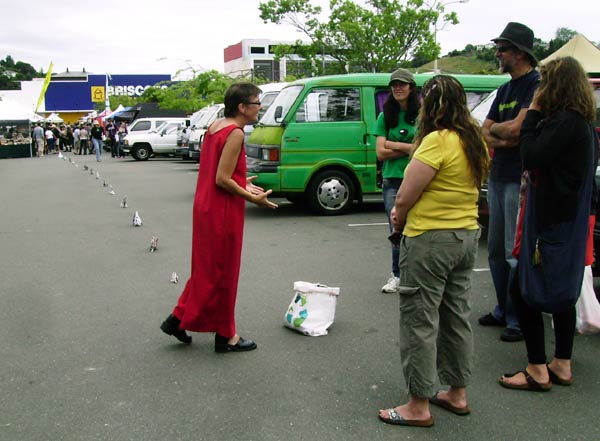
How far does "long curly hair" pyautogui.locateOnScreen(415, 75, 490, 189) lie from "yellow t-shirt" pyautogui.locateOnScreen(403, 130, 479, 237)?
0.11 feet

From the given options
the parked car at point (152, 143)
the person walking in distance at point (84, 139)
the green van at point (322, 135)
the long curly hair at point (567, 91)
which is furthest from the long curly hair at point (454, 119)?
the person walking in distance at point (84, 139)

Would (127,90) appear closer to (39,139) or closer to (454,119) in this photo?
(39,139)

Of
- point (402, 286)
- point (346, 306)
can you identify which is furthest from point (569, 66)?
point (346, 306)

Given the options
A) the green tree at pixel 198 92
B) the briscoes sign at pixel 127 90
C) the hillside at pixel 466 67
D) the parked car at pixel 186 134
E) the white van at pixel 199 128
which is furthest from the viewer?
the briscoes sign at pixel 127 90

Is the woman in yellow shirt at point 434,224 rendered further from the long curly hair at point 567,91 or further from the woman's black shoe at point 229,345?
the woman's black shoe at point 229,345

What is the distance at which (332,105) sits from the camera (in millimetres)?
10359

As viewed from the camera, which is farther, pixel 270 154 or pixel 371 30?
pixel 371 30

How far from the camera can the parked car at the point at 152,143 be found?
28812 mm

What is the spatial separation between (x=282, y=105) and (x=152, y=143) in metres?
19.5

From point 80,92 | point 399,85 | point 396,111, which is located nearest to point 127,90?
point 80,92

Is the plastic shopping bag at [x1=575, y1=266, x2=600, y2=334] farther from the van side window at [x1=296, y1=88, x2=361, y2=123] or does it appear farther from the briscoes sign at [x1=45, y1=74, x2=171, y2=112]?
the briscoes sign at [x1=45, y1=74, x2=171, y2=112]

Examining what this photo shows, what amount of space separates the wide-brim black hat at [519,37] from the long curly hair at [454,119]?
53.5 inches

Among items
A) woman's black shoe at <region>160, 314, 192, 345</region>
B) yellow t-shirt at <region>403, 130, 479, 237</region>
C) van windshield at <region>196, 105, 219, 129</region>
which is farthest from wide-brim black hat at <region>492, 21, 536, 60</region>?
van windshield at <region>196, 105, 219, 129</region>

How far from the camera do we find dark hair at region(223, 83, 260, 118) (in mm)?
4394
